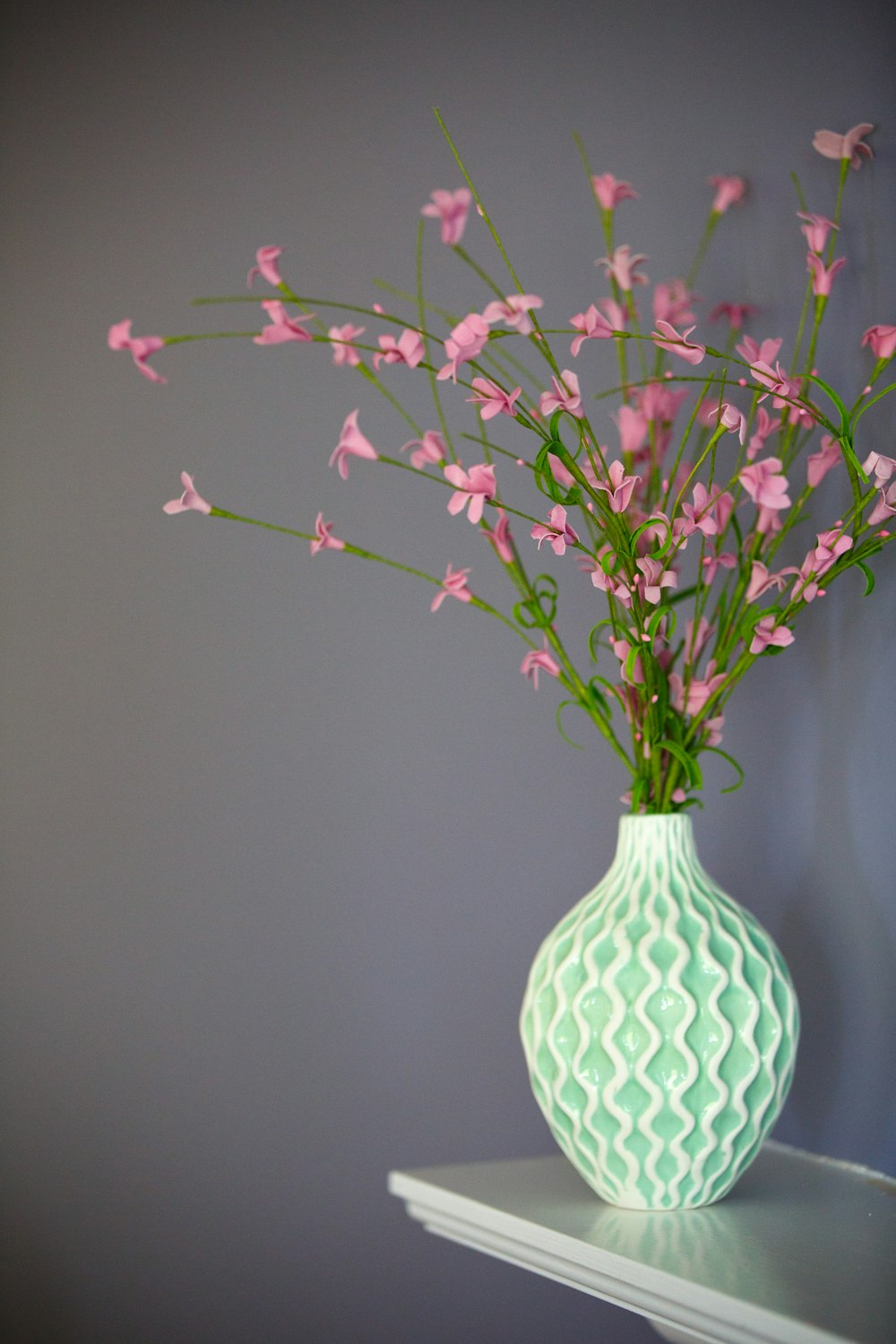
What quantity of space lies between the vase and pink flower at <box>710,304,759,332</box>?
0.54m

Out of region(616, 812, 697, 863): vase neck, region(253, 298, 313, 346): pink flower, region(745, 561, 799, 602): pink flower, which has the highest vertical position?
region(253, 298, 313, 346): pink flower

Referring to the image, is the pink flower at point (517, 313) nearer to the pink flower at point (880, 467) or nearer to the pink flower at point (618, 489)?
the pink flower at point (618, 489)

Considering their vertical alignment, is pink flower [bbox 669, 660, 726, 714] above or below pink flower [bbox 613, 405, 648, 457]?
below

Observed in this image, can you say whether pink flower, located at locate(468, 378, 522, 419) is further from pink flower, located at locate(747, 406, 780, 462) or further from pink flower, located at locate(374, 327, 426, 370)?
pink flower, located at locate(747, 406, 780, 462)

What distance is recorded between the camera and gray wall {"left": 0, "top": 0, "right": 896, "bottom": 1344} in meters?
1.27

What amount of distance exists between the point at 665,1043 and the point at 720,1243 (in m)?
0.13

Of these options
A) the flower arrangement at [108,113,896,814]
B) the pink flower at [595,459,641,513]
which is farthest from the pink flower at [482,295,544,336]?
the pink flower at [595,459,641,513]

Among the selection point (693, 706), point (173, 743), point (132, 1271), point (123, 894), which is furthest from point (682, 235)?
point (132, 1271)

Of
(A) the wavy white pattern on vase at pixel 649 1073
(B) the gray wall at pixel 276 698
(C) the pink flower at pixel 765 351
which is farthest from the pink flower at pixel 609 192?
(A) the wavy white pattern on vase at pixel 649 1073

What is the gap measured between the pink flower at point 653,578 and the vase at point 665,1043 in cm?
21

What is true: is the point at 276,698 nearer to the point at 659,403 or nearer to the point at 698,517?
the point at 659,403

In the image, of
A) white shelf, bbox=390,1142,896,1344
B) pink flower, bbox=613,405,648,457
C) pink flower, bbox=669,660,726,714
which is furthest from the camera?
pink flower, bbox=613,405,648,457

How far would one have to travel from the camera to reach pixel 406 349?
2.61ft

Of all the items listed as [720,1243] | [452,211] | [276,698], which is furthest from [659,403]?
[720,1243]
